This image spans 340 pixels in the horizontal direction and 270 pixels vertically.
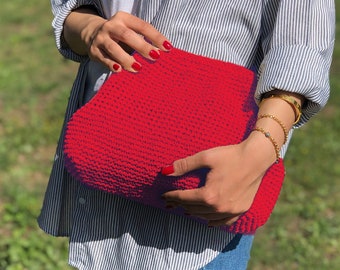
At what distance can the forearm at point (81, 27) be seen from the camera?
1537 millimetres

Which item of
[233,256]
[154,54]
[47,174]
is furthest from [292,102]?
[47,174]

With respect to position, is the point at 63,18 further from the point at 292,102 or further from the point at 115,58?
the point at 292,102

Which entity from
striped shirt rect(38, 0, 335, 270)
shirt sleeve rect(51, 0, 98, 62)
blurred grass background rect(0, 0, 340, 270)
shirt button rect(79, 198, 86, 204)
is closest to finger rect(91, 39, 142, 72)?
striped shirt rect(38, 0, 335, 270)

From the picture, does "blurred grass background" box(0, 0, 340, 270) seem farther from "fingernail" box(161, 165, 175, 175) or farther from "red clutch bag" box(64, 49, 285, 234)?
"fingernail" box(161, 165, 175, 175)

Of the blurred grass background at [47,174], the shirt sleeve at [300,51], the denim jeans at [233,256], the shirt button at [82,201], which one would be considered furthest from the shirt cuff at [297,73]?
the blurred grass background at [47,174]

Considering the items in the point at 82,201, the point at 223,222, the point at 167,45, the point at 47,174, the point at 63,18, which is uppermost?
the point at 167,45

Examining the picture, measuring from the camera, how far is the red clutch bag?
1.33m

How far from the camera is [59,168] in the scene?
1.74 meters

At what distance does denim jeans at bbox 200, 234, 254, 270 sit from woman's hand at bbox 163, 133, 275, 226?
25cm

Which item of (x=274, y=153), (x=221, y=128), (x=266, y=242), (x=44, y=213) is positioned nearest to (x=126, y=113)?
(x=221, y=128)

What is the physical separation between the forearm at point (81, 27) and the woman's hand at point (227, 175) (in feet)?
1.36

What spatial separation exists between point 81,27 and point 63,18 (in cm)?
11

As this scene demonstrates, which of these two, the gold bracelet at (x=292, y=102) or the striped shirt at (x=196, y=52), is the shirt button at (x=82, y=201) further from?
the gold bracelet at (x=292, y=102)

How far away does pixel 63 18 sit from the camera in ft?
5.44
